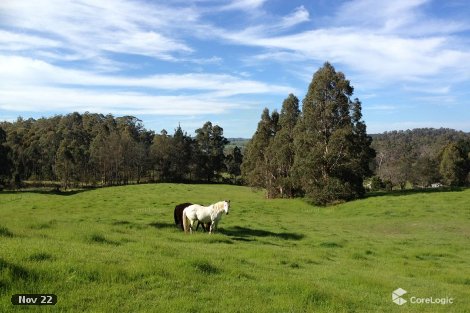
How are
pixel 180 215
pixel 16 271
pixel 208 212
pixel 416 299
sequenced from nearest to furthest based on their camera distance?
pixel 16 271, pixel 416 299, pixel 208 212, pixel 180 215

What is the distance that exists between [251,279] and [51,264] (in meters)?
4.94

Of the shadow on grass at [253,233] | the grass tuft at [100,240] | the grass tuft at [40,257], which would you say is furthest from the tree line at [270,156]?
the grass tuft at [40,257]

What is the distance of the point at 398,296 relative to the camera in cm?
1109

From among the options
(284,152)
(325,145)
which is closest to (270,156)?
(284,152)

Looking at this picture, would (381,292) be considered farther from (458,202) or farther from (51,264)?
(458,202)

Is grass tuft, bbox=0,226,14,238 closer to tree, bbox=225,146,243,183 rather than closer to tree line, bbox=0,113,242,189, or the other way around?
tree line, bbox=0,113,242,189

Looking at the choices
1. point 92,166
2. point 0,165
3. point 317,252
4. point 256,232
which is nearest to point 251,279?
point 317,252

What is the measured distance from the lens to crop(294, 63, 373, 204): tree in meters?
47.5

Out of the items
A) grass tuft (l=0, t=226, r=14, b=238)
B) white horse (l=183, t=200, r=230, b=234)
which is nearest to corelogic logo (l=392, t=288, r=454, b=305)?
white horse (l=183, t=200, r=230, b=234)

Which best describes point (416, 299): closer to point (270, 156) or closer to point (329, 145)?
point (329, 145)

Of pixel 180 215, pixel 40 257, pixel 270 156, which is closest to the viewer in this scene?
pixel 40 257

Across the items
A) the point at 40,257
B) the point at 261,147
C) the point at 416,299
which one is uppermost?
the point at 261,147
